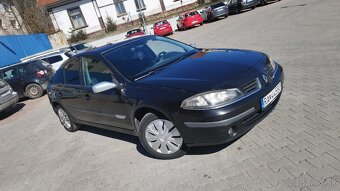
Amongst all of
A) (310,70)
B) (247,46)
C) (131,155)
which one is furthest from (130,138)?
(247,46)

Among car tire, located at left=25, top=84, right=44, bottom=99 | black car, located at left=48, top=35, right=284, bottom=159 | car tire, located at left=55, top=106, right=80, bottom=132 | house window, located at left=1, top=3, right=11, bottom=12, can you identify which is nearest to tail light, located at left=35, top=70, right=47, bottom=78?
car tire, located at left=25, top=84, right=44, bottom=99

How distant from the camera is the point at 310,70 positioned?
6250mm

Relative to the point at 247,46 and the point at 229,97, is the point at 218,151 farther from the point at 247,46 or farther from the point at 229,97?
the point at 247,46

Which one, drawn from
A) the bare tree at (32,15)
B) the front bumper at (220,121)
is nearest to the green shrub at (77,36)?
the bare tree at (32,15)

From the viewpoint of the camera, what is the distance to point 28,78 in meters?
12.8

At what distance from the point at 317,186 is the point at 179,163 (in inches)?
66.8

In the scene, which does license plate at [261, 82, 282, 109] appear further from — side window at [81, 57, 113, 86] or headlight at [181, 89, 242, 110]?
side window at [81, 57, 113, 86]

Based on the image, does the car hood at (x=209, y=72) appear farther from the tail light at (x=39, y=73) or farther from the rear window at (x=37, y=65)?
the rear window at (x=37, y=65)

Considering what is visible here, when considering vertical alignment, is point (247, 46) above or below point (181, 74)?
below

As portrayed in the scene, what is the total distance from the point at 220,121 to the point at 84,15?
38452 mm

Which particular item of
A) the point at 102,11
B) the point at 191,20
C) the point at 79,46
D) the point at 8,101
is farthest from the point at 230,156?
the point at 102,11

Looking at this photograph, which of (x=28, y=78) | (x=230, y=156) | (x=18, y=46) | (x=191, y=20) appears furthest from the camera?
(x=191, y=20)

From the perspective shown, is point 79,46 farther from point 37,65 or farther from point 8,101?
point 8,101

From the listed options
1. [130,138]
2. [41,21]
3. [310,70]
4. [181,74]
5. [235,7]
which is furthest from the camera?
[41,21]
